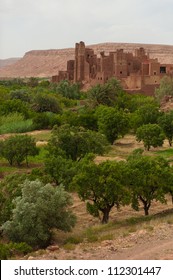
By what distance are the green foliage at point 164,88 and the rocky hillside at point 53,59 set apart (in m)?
95.1

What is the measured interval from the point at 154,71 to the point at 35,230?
1967 inches

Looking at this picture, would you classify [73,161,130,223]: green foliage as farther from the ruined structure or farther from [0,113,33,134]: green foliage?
the ruined structure

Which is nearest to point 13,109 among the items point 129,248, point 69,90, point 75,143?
point 75,143

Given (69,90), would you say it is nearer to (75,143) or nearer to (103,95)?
(103,95)

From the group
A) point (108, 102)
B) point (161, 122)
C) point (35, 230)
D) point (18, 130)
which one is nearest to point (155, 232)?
→ point (35, 230)

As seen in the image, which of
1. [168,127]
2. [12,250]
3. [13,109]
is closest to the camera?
[12,250]

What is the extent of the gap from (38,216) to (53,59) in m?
163

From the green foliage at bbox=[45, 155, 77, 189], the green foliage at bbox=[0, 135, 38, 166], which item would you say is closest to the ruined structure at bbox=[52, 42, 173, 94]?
the green foliage at bbox=[0, 135, 38, 166]

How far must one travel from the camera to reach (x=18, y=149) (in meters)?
27.4

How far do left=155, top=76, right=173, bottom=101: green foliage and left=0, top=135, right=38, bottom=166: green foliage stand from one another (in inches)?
1210

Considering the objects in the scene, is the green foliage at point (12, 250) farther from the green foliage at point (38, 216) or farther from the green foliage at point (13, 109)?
the green foliage at point (13, 109)

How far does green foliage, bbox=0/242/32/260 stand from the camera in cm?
1220

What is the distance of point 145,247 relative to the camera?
1155cm

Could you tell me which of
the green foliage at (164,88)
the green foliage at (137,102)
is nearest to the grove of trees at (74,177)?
the green foliage at (137,102)
